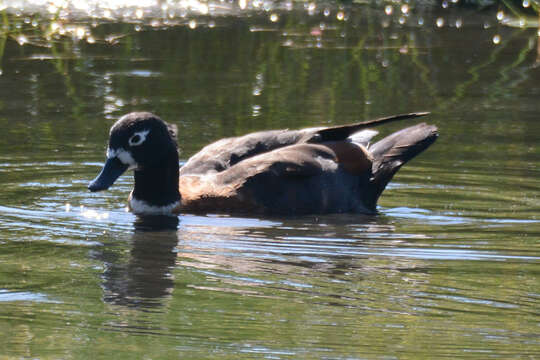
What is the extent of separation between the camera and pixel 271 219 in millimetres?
7832

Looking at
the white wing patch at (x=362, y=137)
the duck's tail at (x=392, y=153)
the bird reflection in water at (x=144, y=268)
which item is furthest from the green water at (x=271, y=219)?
the white wing patch at (x=362, y=137)

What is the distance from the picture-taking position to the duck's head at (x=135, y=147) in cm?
787

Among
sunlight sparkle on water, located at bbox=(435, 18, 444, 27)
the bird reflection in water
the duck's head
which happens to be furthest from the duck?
sunlight sparkle on water, located at bbox=(435, 18, 444, 27)

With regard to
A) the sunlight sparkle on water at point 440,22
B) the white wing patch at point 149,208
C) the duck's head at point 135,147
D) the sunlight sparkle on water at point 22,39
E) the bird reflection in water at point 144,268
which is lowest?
the bird reflection in water at point 144,268

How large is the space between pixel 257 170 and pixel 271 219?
13.7 inches

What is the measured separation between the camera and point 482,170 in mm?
8984

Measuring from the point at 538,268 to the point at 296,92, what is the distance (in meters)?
6.41

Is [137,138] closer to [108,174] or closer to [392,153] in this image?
[108,174]

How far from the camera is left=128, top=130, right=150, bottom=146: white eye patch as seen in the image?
791 cm

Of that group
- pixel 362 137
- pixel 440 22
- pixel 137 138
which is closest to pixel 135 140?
pixel 137 138

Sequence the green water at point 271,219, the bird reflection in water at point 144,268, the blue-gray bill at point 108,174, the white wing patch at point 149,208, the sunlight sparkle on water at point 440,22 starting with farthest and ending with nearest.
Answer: the sunlight sparkle on water at point 440,22
the white wing patch at point 149,208
the blue-gray bill at point 108,174
the bird reflection in water at point 144,268
the green water at point 271,219

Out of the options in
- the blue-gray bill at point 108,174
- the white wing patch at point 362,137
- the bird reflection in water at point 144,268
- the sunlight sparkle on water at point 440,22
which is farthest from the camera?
the sunlight sparkle on water at point 440,22

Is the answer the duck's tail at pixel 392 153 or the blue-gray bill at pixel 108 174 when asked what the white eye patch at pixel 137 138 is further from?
the duck's tail at pixel 392 153

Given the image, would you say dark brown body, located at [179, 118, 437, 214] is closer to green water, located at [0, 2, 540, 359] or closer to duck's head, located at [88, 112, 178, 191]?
green water, located at [0, 2, 540, 359]
